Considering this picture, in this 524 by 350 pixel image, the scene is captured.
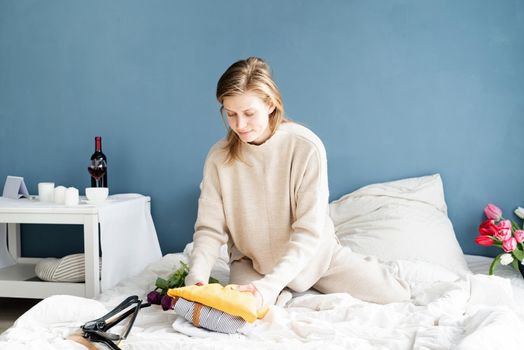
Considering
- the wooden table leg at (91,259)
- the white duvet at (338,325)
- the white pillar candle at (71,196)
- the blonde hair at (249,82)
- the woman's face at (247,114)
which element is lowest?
the wooden table leg at (91,259)

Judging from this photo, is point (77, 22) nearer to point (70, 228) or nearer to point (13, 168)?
point (13, 168)

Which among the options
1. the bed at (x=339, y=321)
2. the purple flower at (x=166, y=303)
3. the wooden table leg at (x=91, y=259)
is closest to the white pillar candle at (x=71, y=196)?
the wooden table leg at (x=91, y=259)

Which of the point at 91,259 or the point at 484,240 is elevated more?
the point at 484,240

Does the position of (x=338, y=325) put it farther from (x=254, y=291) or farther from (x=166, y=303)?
(x=166, y=303)

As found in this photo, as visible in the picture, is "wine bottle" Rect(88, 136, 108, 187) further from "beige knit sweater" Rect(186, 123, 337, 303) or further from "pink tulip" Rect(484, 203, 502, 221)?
"pink tulip" Rect(484, 203, 502, 221)

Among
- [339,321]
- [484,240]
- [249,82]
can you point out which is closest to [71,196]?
[249,82]

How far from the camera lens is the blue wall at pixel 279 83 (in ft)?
8.93

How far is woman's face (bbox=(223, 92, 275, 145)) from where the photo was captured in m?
1.64

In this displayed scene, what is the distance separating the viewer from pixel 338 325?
4.73 feet

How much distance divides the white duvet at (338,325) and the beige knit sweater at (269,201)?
17 cm

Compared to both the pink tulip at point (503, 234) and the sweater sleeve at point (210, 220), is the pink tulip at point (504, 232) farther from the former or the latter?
the sweater sleeve at point (210, 220)

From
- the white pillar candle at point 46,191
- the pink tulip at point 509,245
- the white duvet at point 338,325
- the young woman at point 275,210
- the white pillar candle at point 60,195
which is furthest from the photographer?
the white pillar candle at point 46,191

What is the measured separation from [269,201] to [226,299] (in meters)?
0.49

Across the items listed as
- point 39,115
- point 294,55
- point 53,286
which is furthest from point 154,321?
point 39,115
